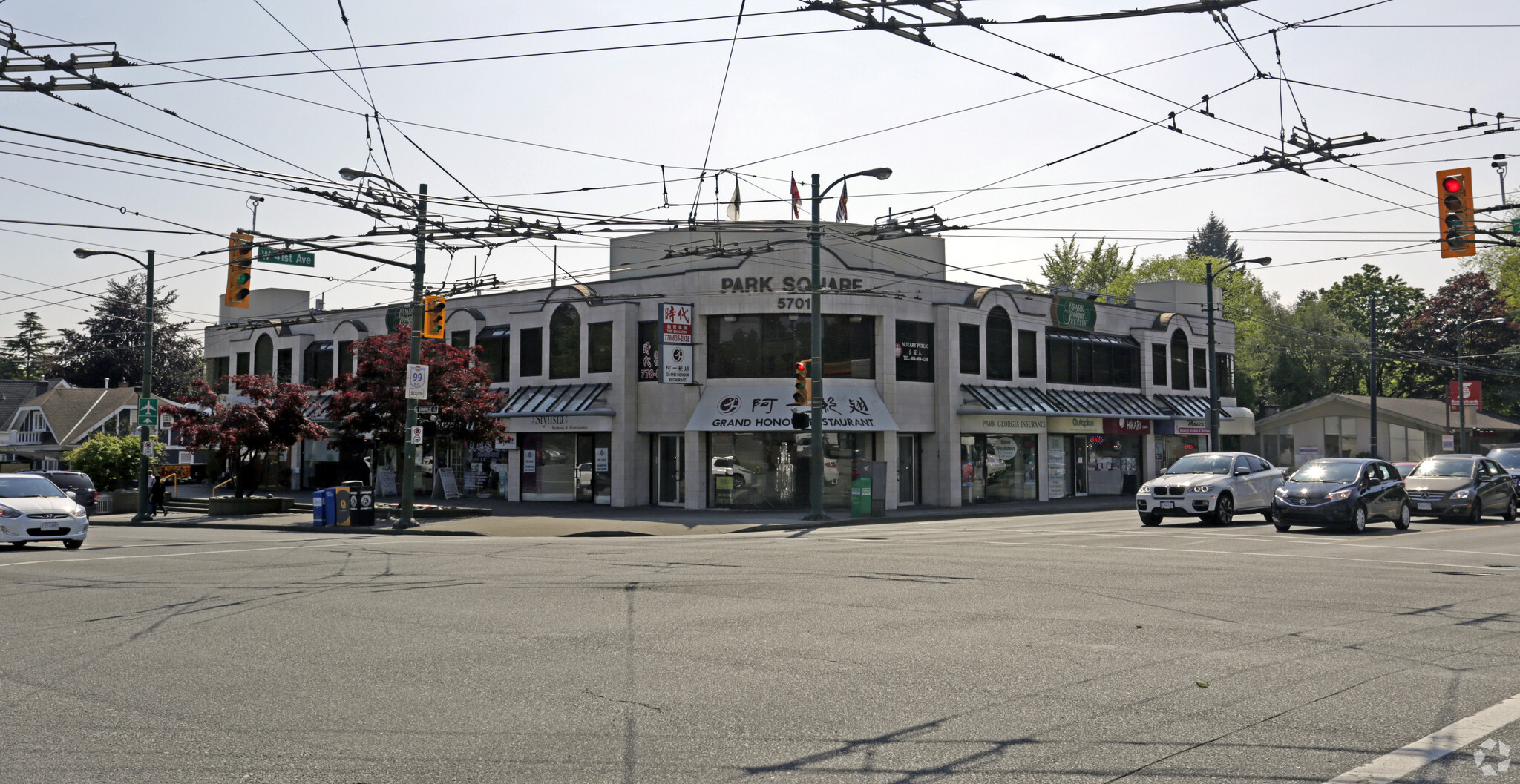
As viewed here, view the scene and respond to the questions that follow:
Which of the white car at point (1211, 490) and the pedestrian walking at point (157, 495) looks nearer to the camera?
the white car at point (1211, 490)

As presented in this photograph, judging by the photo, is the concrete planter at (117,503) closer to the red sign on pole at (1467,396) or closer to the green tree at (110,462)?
the green tree at (110,462)

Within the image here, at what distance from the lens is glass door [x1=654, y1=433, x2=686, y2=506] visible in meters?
35.6

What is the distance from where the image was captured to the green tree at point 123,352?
8144 centimetres

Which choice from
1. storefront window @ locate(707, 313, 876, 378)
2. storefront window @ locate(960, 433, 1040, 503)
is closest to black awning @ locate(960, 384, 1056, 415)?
storefront window @ locate(960, 433, 1040, 503)

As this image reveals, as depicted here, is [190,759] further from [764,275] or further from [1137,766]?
[764,275]

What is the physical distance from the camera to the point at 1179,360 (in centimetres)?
4728

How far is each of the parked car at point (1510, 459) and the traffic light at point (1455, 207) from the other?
13.5 meters

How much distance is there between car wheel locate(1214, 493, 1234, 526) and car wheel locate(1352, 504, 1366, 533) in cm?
295

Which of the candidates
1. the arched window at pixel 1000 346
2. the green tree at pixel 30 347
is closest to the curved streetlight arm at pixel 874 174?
the arched window at pixel 1000 346

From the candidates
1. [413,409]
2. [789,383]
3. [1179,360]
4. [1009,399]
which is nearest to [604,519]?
[413,409]

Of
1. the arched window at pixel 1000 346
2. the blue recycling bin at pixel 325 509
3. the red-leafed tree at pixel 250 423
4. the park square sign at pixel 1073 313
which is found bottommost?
the blue recycling bin at pixel 325 509

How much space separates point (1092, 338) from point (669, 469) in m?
18.2

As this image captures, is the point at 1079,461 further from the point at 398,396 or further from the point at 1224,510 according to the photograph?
the point at 398,396

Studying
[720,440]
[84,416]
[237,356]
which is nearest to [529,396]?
[720,440]
